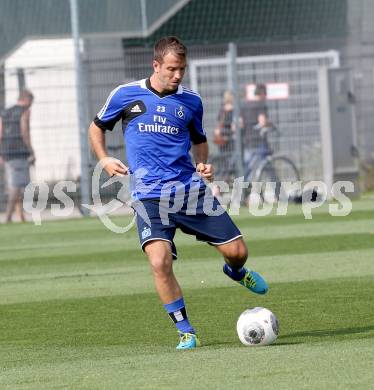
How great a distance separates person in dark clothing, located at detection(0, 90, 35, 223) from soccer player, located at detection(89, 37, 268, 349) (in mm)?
13688

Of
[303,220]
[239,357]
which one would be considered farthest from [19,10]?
[239,357]

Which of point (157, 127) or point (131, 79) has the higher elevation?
point (131, 79)

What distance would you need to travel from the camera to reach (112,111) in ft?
29.7

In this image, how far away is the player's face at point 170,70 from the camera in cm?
862

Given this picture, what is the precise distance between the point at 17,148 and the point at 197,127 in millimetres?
14598

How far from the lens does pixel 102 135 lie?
9125 millimetres

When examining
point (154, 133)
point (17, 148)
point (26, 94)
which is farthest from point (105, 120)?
point (17, 148)

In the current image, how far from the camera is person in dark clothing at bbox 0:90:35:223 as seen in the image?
22.6 meters

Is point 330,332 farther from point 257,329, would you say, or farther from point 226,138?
point 226,138

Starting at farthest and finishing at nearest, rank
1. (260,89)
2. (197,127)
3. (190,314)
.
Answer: (260,89), (190,314), (197,127)

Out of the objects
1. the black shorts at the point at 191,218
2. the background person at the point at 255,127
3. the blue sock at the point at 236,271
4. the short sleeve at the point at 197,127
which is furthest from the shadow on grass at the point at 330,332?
the background person at the point at 255,127

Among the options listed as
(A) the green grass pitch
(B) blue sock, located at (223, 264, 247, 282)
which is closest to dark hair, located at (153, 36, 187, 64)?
(B) blue sock, located at (223, 264, 247, 282)

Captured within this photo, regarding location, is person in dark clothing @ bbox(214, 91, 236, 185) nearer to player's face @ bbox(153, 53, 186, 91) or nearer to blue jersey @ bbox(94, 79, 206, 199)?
blue jersey @ bbox(94, 79, 206, 199)

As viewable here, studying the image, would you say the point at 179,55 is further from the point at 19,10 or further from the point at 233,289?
the point at 19,10
